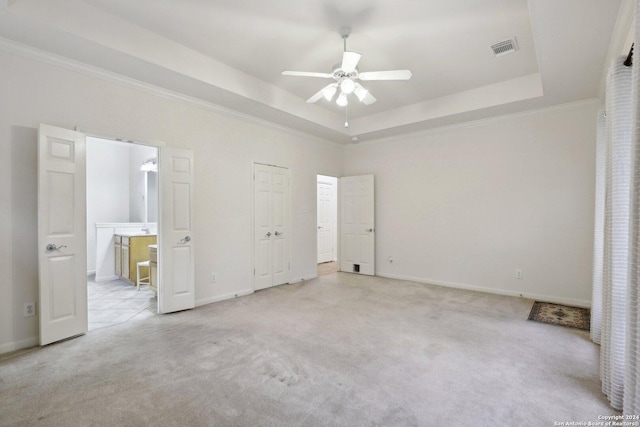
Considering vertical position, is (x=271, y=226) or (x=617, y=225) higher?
(x=617, y=225)

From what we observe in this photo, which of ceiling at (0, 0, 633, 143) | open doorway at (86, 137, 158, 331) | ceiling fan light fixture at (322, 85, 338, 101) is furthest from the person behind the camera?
A: open doorway at (86, 137, 158, 331)

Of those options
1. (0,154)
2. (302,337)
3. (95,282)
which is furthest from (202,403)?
(95,282)

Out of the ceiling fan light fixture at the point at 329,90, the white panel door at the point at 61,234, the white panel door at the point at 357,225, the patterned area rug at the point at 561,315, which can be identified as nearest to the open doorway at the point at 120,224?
the white panel door at the point at 61,234

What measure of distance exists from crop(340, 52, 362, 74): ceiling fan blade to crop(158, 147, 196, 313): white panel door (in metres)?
2.31

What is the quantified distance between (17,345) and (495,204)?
6.18 meters

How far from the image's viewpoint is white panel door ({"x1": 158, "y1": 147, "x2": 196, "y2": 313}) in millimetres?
3812

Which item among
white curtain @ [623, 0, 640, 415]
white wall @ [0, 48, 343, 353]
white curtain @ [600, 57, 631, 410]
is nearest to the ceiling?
white wall @ [0, 48, 343, 353]

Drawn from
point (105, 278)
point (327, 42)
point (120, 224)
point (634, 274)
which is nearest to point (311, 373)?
point (634, 274)

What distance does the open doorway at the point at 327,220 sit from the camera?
8016 mm

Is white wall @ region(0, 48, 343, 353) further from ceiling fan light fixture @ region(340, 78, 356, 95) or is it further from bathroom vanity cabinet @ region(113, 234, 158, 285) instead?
ceiling fan light fixture @ region(340, 78, 356, 95)

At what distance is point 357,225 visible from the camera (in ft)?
21.3

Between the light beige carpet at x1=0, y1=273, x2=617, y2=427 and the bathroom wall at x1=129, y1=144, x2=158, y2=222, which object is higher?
the bathroom wall at x1=129, y1=144, x2=158, y2=222

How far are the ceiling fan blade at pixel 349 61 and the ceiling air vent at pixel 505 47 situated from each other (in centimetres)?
164

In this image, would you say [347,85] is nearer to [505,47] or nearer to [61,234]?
[505,47]
